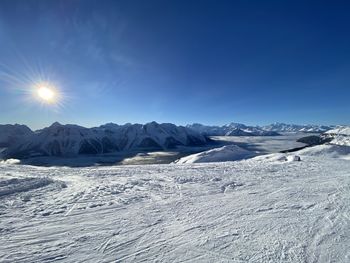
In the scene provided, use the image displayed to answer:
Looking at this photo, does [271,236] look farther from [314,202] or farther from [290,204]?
[314,202]

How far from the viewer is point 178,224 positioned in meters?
7.23

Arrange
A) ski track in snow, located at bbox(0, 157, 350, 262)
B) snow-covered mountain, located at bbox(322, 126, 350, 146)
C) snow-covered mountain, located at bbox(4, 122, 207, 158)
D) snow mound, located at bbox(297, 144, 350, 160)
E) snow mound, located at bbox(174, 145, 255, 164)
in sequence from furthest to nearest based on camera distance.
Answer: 1. snow-covered mountain, located at bbox(4, 122, 207, 158)
2. snow-covered mountain, located at bbox(322, 126, 350, 146)
3. snow mound, located at bbox(174, 145, 255, 164)
4. snow mound, located at bbox(297, 144, 350, 160)
5. ski track in snow, located at bbox(0, 157, 350, 262)

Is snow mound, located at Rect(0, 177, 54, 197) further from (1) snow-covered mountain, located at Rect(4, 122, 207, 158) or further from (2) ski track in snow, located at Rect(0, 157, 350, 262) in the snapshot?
(1) snow-covered mountain, located at Rect(4, 122, 207, 158)

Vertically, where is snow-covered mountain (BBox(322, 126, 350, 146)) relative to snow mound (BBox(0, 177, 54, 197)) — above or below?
above

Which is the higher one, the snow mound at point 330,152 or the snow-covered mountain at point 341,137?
the snow-covered mountain at point 341,137

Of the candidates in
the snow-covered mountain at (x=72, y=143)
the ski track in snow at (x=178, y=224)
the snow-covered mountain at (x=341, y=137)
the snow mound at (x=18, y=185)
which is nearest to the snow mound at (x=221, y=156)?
the snow-covered mountain at (x=341, y=137)

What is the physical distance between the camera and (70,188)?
1227 centimetres

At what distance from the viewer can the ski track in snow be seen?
5.53 metres

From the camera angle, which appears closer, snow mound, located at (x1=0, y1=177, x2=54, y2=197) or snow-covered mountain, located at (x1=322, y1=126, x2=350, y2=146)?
snow mound, located at (x1=0, y1=177, x2=54, y2=197)

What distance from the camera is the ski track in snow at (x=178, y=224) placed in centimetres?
553

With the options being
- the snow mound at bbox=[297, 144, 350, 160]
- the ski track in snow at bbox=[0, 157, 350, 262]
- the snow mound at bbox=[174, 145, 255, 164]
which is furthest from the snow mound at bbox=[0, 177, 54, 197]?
the snow mound at bbox=[297, 144, 350, 160]

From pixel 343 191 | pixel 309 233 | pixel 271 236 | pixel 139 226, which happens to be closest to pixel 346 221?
pixel 309 233

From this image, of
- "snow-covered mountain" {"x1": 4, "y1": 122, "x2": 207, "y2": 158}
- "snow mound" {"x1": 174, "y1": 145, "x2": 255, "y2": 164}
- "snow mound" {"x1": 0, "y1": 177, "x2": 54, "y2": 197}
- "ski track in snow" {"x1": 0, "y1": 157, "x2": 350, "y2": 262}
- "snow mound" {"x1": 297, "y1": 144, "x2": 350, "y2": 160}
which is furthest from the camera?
"snow-covered mountain" {"x1": 4, "y1": 122, "x2": 207, "y2": 158}

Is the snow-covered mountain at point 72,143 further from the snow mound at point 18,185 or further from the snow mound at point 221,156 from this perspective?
the snow mound at point 18,185
